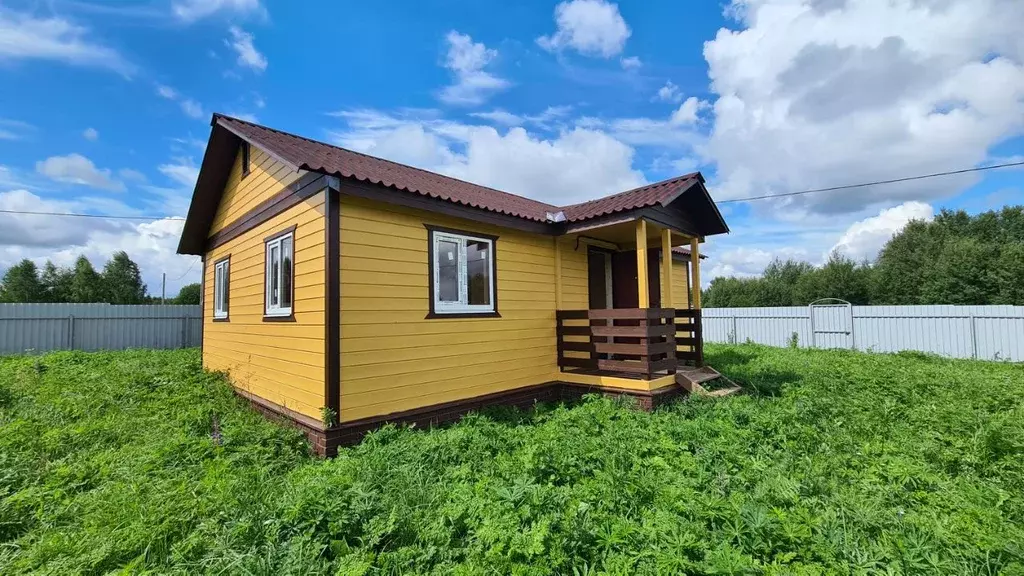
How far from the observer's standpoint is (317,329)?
5102 millimetres

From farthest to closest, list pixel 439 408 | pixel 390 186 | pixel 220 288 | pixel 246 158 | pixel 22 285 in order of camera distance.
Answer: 1. pixel 22 285
2. pixel 220 288
3. pixel 246 158
4. pixel 439 408
5. pixel 390 186

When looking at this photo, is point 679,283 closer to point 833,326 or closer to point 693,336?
point 693,336

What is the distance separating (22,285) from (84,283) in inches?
209

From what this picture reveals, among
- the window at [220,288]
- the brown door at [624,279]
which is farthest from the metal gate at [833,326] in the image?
the window at [220,288]

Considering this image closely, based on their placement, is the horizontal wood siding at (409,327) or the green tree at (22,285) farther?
the green tree at (22,285)

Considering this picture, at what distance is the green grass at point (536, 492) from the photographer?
2643mm

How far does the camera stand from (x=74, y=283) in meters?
39.1

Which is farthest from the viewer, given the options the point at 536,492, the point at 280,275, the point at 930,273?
the point at 930,273

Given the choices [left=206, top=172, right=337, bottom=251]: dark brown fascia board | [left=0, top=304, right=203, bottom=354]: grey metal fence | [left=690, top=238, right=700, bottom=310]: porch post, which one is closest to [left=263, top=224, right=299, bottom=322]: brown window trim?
[left=206, top=172, right=337, bottom=251]: dark brown fascia board

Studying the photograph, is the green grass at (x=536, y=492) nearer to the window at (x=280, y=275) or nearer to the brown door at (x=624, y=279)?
the window at (x=280, y=275)

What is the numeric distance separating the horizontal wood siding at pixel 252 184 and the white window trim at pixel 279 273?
0.77 metres

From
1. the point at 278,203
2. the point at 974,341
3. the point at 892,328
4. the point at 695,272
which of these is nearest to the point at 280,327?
the point at 278,203

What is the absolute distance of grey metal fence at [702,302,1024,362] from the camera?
11688 millimetres

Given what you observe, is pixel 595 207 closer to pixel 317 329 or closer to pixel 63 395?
pixel 317 329
